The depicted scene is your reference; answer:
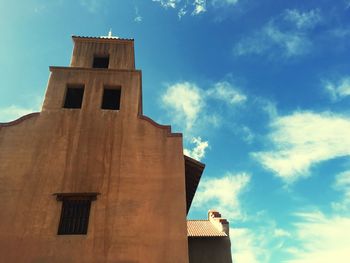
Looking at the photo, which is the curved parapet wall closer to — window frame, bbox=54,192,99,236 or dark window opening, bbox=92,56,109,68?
window frame, bbox=54,192,99,236

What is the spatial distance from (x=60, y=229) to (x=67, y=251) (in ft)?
3.07

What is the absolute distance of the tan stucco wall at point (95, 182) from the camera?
10727mm

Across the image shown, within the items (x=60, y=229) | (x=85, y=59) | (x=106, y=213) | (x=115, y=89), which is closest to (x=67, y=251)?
(x=60, y=229)

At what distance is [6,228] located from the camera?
10852 mm

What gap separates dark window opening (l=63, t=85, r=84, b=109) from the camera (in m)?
15.1

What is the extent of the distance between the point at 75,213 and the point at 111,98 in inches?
246

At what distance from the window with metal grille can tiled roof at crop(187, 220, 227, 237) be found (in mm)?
8098

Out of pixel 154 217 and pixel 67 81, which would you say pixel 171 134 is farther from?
pixel 67 81

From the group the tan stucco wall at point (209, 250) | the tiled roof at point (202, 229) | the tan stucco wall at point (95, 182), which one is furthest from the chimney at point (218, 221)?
the tan stucco wall at point (95, 182)

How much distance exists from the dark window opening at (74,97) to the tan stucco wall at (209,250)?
10039 millimetres

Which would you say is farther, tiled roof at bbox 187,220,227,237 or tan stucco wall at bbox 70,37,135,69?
tiled roof at bbox 187,220,227,237

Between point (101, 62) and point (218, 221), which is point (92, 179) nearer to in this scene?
point (101, 62)

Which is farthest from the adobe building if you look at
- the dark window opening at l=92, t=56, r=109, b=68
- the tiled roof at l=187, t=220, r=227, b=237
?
the tiled roof at l=187, t=220, r=227, b=237

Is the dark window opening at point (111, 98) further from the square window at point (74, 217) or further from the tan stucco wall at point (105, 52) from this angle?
the square window at point (74, 217)
